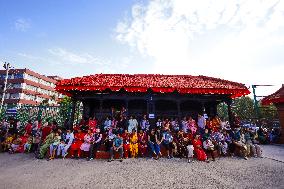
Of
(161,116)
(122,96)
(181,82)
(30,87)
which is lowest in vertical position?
(161,116)

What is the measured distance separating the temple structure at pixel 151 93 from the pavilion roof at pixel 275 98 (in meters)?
3.68

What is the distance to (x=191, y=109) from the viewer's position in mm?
15133

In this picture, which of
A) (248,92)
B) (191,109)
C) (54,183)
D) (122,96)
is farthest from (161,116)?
(54,183)

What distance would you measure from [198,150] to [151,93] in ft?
15.7

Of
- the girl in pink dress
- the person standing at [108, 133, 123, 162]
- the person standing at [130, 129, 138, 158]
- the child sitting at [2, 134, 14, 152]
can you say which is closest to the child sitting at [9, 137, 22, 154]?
the child sitting at [2, 134, 14, 152]

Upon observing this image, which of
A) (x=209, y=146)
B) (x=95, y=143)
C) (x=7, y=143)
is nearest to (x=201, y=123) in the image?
(x=209, y=146)

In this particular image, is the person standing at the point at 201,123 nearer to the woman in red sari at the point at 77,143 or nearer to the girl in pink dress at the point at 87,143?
the girl in pink dress at the point at 87,143

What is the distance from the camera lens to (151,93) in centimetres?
1377

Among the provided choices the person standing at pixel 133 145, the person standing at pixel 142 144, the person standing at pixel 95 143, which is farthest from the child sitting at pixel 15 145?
the person standing at pixel 142 144

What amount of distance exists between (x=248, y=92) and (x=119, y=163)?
926cm

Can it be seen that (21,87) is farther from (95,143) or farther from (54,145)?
(95,143)

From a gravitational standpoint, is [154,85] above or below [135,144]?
above

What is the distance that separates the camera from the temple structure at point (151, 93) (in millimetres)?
12961

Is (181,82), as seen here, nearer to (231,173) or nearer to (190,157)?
(190,157)
